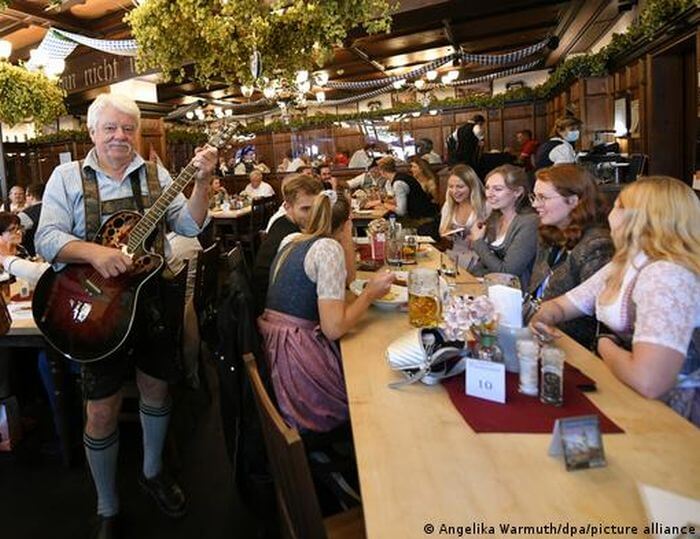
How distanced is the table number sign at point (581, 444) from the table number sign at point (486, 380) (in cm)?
28

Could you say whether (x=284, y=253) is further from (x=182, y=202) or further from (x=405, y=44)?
(x=405, y=44)

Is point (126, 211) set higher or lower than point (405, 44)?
lower

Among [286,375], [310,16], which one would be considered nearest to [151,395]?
[286,375]

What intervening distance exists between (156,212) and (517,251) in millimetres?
1873

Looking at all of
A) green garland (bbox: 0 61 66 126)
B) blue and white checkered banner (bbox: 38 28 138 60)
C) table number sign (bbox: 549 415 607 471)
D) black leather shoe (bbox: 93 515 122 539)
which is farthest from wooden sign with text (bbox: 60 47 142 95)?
table number sign (bbox: 549 415 607 471)

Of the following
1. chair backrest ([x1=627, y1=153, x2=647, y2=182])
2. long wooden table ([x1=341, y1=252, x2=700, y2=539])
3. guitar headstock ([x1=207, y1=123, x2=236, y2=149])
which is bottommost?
long wooden table ([x1=341, y1=252, x2=700, y2=539])

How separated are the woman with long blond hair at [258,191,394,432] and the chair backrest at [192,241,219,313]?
1086 millimetres

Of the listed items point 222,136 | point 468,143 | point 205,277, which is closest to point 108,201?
point 222,136

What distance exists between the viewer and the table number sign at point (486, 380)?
4.29 feet

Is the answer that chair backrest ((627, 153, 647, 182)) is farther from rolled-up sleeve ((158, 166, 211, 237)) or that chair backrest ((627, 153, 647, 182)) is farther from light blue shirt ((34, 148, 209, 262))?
light blue shirt ((34, 148, 209, 262))

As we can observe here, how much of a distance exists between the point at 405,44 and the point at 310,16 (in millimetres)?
6748

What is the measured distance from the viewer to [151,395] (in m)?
2.21

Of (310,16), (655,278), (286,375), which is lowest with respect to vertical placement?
(286,375)

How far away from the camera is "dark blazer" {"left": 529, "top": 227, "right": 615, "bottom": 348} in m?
2.05
